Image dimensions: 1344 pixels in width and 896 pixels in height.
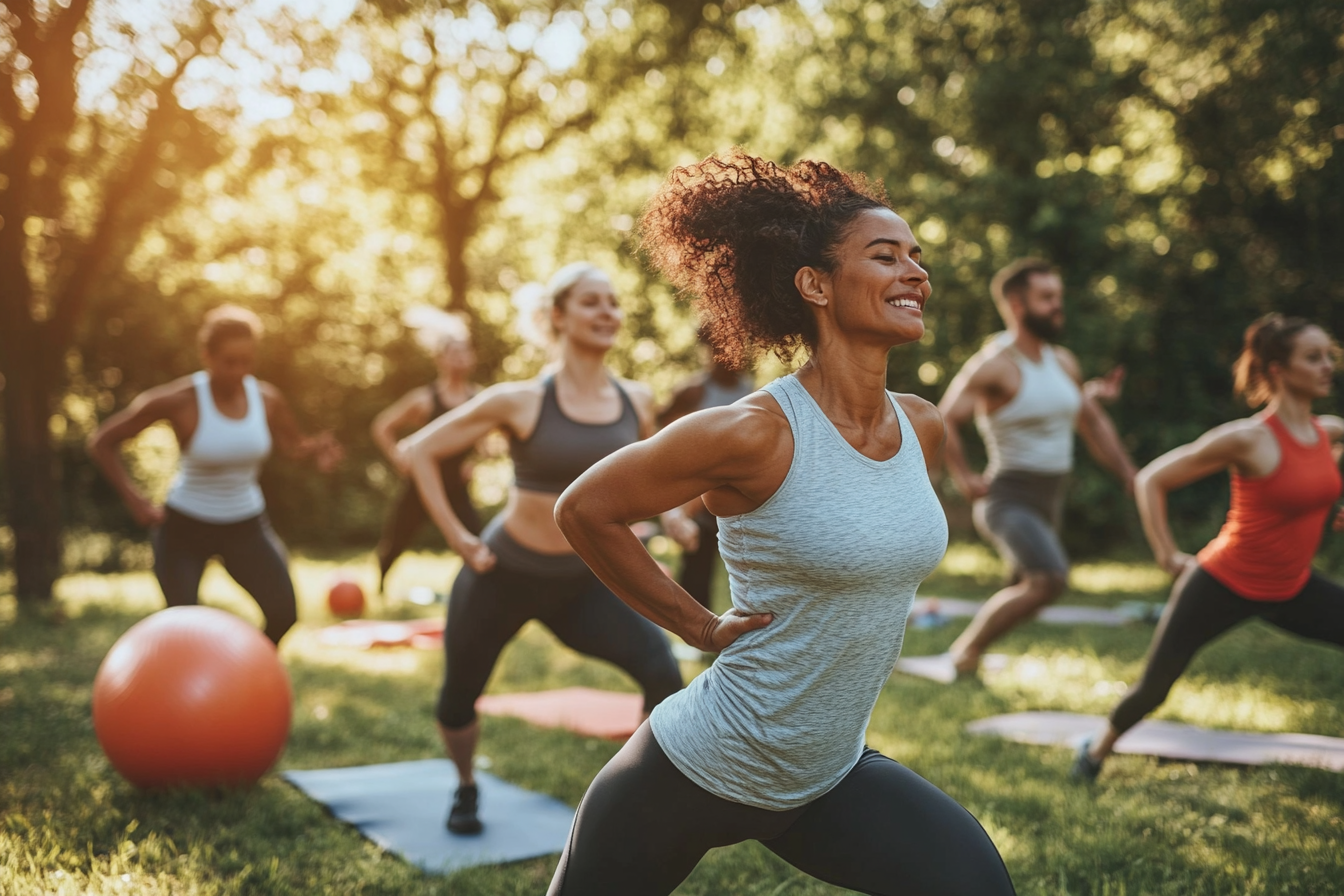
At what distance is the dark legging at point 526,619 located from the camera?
407cm

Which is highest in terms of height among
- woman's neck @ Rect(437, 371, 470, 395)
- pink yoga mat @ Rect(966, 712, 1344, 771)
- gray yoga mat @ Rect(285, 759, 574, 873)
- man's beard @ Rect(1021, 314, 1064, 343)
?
A: man's beard @ Rect(1021, 314, 1064, 343)

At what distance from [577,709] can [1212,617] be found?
11.7 ft

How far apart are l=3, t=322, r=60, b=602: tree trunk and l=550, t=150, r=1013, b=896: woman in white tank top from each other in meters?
10.4

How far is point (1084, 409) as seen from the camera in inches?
271

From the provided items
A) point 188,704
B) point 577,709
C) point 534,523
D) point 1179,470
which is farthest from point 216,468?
point 1179,470

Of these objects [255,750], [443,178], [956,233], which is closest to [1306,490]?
[255,750]

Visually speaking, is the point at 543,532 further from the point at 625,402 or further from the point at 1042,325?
the point at 1042,325

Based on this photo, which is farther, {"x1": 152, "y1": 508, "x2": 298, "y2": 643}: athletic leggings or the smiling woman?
{"x1": 152, "y1": 508, "x2": 298, "y2": 643}: athletic leggings

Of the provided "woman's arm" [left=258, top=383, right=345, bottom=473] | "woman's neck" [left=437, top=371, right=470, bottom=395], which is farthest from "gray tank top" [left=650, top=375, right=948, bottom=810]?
"woman's neck" [left=437, top=371, right=470, bottom=395]

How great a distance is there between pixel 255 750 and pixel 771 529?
11.1ft

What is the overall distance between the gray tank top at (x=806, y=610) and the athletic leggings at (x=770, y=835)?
6 centimetres

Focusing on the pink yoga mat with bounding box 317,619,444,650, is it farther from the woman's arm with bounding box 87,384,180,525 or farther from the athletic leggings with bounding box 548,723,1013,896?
the athletic leggings with bounding box 548,723,1013,896

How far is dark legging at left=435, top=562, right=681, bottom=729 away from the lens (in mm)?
4074

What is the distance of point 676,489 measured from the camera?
2.18 metres
